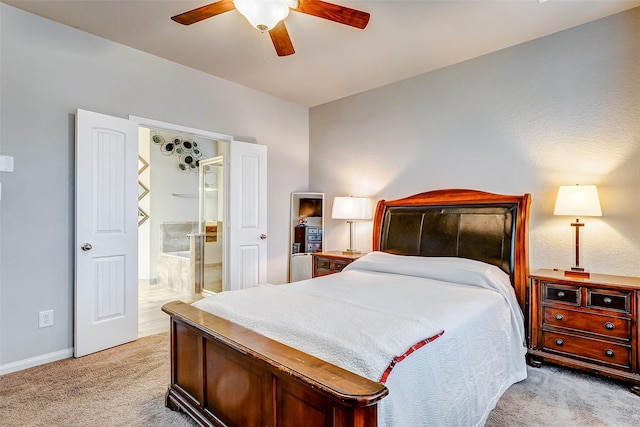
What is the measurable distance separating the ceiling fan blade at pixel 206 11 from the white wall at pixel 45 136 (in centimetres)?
131

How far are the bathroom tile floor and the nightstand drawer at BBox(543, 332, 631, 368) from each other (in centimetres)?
339

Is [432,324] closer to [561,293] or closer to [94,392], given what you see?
[561,293]

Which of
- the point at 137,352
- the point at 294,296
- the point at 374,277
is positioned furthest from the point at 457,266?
the point at 137,352

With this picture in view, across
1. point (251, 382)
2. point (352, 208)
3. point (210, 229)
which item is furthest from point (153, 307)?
point (251, 382)

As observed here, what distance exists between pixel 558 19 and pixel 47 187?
4188 mm

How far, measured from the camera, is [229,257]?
3.83m

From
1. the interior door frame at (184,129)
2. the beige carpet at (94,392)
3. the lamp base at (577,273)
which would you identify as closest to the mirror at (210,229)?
the interior door frame at (184,129)

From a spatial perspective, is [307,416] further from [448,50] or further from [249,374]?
[448,50]

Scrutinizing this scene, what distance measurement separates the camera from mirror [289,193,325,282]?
4457 millimetres

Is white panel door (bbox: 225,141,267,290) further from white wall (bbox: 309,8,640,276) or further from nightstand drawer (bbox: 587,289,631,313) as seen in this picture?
nightstand drawer (bbox: 587,289,631,313)

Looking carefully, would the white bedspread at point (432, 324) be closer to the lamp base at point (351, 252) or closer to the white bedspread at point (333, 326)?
Result: the white bedspread at point (333, 326)

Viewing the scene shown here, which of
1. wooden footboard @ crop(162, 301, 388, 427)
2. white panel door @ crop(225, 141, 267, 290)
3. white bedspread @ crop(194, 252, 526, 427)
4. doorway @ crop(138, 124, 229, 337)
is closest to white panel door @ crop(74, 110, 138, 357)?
white panel door @ crop(225, 141, 267, 290)

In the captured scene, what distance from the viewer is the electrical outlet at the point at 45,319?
2623 mm

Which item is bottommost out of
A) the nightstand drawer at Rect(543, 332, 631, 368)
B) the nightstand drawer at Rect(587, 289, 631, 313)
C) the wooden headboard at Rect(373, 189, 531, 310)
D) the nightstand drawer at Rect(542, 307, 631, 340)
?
the nightstand drawer at Rect(543, 332, 631, 368)
